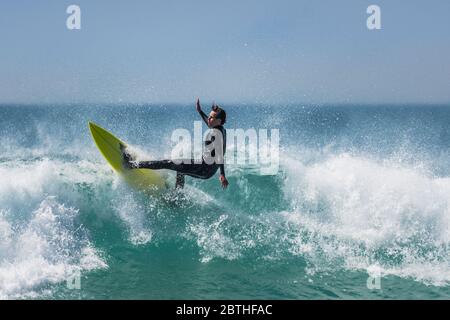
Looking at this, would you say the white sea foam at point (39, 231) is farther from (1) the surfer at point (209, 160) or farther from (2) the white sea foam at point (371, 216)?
(2) the white sea foam at point (371, 216)

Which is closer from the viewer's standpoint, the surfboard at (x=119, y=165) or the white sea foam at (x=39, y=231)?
the white sea foam at (x=39, y=231)

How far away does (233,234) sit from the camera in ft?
31.1

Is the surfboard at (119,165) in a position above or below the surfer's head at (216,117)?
below

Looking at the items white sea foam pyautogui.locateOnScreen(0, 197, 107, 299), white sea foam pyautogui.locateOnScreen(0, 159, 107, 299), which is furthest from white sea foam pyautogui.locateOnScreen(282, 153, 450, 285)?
white sea foam pyautogui.locateOnScreen(0, 159, 107, 299)

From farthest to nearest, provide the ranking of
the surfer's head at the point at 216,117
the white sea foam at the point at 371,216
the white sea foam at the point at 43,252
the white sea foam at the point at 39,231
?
the white sea foam at the point at 371,216, the surfer's head at the point at 216,117, the white sea foam at the point at 39,231, the white sea foam at the point at 43,252

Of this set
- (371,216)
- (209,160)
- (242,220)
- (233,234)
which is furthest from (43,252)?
(371,216)

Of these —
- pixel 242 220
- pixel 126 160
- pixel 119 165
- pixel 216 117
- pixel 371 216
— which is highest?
pixel 216 117

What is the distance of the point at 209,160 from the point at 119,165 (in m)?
2.26

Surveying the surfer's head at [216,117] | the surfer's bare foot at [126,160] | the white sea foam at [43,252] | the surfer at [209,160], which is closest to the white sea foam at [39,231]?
the white sea foam at [43,252]

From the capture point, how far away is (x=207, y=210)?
10508 mm

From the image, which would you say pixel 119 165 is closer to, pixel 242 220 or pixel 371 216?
pixel 242 220

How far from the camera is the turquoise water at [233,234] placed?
24.5 feet

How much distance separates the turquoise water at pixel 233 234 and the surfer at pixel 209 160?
3.82 ft
